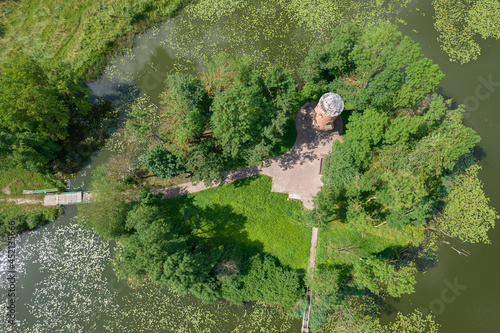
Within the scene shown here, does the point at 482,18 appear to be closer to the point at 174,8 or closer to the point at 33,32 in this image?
the point at 174,8

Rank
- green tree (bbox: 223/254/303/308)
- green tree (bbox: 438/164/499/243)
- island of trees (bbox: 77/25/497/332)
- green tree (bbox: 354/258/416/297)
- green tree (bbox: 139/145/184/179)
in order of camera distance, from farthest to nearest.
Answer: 1. green tree (bbox: 438/164/499/243)
2. green tree (bbox: 223/254/303/308)
3. green tree (bbox: 139/145/184/179)
4. island of trees (bbox: 77/25/497/332)
5. green tree (bbox: 354/258/416/297)

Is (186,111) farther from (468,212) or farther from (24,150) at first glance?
(468,212)

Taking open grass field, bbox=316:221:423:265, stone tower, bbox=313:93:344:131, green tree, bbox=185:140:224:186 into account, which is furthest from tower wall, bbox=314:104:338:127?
green tree, bbox=185:140:224:186

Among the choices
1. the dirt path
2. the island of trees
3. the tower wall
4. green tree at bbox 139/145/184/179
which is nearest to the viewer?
the island of trees

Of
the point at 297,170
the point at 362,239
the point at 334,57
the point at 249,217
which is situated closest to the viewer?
the point at 334,57

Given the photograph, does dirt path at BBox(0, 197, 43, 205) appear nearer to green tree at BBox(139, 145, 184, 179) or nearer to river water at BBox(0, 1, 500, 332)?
river water at BBox(0, 1, 500, 332)

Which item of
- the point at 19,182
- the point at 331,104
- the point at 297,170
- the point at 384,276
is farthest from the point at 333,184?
the point at 19,182
